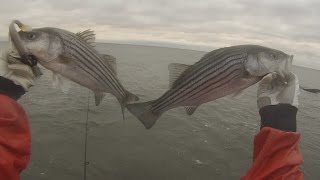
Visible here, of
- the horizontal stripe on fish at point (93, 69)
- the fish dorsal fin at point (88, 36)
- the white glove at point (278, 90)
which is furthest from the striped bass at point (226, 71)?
the fish dorsal fin at point (88, 36)

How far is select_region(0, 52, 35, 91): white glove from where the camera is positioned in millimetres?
4090

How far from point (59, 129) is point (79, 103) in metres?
3.96

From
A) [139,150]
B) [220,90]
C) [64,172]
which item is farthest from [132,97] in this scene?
[139,150]

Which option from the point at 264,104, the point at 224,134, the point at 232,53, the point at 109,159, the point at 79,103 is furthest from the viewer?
the point at 79,103

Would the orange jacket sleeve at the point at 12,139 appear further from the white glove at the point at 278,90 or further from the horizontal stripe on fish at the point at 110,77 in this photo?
the white glove at the point at 278,90

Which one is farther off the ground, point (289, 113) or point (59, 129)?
point (289, 113)

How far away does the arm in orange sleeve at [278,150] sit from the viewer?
151 inches

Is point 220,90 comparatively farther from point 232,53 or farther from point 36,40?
point 36,40

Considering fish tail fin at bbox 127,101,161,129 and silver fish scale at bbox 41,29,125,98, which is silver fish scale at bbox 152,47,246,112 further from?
silver fish scale at bbox 41,29,125,98

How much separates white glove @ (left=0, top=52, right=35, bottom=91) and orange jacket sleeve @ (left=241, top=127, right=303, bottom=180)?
3084 mm

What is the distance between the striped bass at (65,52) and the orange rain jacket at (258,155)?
66 centimetres

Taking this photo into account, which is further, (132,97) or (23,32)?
(132,97)

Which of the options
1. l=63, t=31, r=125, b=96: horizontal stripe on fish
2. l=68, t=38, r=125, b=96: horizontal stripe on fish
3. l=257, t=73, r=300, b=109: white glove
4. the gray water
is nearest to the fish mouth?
l=63, t=31, r=125, b=96: horizontal stripe on fish

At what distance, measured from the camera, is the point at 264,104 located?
470cm
